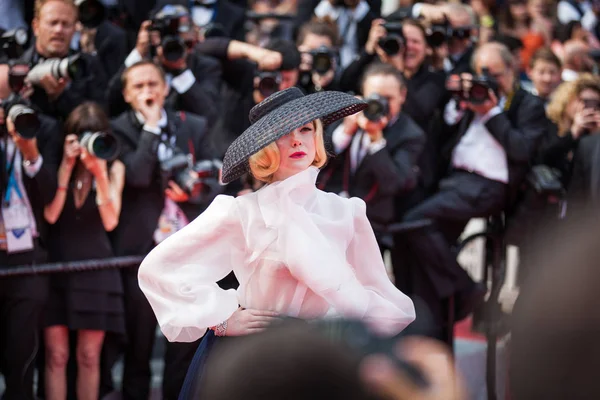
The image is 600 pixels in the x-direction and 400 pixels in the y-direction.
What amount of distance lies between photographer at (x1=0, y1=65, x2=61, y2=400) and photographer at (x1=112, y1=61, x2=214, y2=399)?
42cm

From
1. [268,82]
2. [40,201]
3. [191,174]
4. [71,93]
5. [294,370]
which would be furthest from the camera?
[268,82]

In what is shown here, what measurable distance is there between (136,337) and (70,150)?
953mm

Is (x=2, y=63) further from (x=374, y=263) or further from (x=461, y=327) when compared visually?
(x=461, y=327)

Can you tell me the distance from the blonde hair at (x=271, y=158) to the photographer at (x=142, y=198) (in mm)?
1630

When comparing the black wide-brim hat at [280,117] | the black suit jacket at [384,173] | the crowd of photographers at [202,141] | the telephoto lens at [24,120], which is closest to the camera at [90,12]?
the crowd of photographers at [202,141]

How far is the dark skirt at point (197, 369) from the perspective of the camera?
10.6 ft

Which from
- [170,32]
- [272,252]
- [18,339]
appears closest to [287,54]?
[170,32]

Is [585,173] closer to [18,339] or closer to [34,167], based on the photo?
[34,167]

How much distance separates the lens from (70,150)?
4695mm

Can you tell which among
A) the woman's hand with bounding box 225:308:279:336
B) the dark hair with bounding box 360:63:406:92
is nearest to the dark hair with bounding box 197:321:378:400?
the woman's hand with bounding box 225:308:279:336

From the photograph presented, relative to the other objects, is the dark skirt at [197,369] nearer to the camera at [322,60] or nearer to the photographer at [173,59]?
the photographer at [173,59]

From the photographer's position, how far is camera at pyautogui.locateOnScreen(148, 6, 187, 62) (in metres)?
5.32

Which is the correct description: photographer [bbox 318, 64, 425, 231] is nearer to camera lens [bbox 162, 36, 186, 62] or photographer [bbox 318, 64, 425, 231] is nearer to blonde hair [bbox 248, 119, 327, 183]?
camera lens [bbox 162, 36, 186, 62]

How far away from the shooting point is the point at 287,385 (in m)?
1.58
